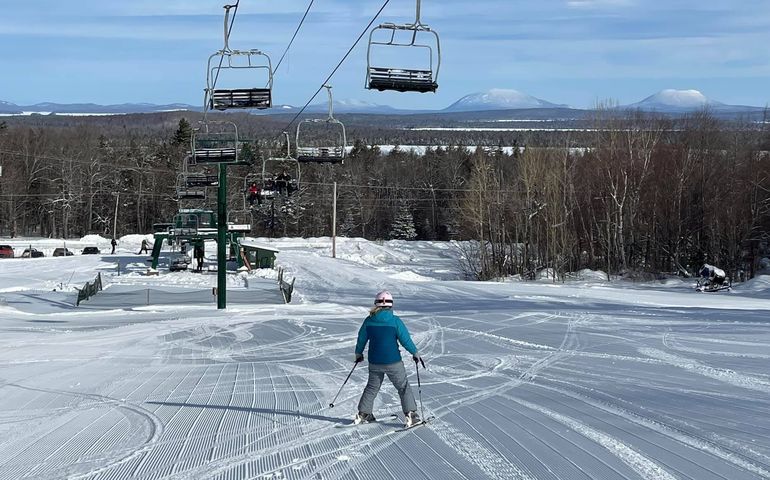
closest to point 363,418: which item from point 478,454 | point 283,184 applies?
point 478,454

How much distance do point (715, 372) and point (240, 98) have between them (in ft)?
39.9

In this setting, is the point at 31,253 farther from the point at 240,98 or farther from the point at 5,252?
the point at 240,98

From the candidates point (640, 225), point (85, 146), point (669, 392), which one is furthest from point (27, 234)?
point (669, 392)

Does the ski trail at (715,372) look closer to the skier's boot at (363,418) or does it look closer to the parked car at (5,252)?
the skier's boot at (363,418)

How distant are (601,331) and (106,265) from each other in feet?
153

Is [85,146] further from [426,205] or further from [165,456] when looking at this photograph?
[165,456]

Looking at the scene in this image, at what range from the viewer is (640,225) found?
2408 inches

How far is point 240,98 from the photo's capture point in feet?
65.4

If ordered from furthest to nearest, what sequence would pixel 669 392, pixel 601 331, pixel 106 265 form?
pixel 106 265 → pixel 601 331 → pixel 669 392

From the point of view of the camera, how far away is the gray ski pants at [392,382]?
992 centimetres

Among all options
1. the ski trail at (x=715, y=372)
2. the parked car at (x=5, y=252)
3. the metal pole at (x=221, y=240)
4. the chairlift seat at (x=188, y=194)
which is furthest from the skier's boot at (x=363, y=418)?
the parked car at (x=5, y=252)

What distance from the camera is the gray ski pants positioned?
9922 mm

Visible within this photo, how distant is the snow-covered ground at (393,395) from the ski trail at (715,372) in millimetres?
64

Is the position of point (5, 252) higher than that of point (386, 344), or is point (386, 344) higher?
point (386, 344)
